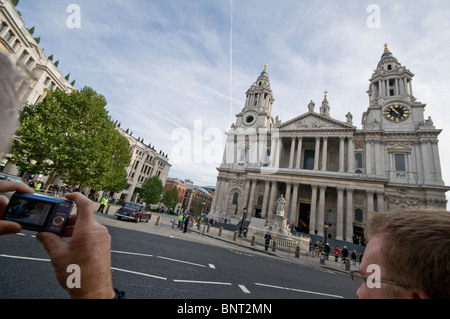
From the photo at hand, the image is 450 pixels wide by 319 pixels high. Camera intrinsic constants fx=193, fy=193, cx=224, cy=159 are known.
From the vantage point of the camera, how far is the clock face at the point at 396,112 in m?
30.7

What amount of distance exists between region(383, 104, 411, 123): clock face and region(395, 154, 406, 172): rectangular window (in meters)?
5.97

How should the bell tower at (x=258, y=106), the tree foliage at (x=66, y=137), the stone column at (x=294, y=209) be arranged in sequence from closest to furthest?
1. the tree foliage at (x=66, y=137)
2. the stone column at (x=294, y=209)
3. the bell tower at (x=258, y=106)

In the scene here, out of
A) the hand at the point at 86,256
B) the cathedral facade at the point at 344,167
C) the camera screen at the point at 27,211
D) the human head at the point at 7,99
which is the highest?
the cathedral facade at the point at 344,167

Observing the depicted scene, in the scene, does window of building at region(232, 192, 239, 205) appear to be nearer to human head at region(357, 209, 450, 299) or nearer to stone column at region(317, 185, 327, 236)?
stone column at region(317, 185, 327, 236)

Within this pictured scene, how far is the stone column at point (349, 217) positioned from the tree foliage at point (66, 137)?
30.7 metres

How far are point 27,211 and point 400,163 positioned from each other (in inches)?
1536

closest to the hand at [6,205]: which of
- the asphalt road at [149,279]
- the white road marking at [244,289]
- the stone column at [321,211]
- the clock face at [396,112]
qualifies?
the asphalt road at [149,279]

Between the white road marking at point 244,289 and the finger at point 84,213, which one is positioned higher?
the finger at point 84,213

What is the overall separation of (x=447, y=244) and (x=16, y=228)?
2530 mm

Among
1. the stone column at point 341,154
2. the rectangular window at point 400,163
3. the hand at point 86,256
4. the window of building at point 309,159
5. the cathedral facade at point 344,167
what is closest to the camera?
the hand at point 86,256

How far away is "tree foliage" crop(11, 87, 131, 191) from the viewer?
15877 millimetres

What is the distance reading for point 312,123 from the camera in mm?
34094

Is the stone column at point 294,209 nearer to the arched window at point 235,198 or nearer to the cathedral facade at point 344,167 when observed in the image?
the cathedral facade at point 344,167
